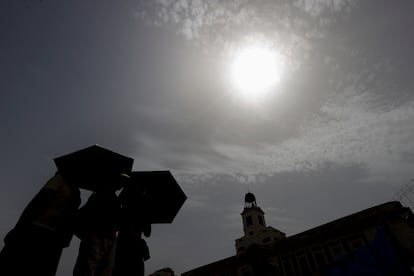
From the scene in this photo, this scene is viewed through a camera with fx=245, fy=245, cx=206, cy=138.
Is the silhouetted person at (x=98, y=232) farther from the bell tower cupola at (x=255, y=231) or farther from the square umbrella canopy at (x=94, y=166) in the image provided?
the bell tower cupola at (x=255, y=231)

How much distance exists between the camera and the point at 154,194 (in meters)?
1.91

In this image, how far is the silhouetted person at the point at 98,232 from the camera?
1.65 m

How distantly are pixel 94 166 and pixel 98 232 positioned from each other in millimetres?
459

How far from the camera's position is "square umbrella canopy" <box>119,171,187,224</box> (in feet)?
6.00

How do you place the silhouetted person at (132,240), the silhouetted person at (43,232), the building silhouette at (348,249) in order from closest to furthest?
the silhouetted person at (43,232) → the silhouetted person at (132,240) → the building silhouette at (348,249)

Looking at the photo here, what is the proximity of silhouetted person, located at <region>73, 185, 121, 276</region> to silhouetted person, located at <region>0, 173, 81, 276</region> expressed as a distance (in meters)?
0.10

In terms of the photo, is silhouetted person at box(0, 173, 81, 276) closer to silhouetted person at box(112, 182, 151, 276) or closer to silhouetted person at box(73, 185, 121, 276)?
silhouetted person at box(73, 185, 121, 276)

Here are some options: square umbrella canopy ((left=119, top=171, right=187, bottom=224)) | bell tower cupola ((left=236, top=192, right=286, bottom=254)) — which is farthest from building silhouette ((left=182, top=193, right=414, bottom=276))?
square umbrella canopy ((left=119, top=171, right=187, bottom=224))

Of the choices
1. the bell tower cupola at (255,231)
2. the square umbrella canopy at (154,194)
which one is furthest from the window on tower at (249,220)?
the square umbrella canopy at (154,194)

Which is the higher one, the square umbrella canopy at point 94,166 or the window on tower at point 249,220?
the window on tower at point 249,220

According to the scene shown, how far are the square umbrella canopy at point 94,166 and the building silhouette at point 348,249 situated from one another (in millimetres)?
12404

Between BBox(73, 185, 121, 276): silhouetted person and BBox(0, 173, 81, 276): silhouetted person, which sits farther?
BBox(73, 185, 121, 276): silhouetted person

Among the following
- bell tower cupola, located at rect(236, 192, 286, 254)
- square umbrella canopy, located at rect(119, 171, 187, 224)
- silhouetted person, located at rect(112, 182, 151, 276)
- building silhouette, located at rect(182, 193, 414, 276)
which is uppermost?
bell tower cupola, located at rect(236, 192, 286, 254)

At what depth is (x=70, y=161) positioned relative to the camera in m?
1.69
